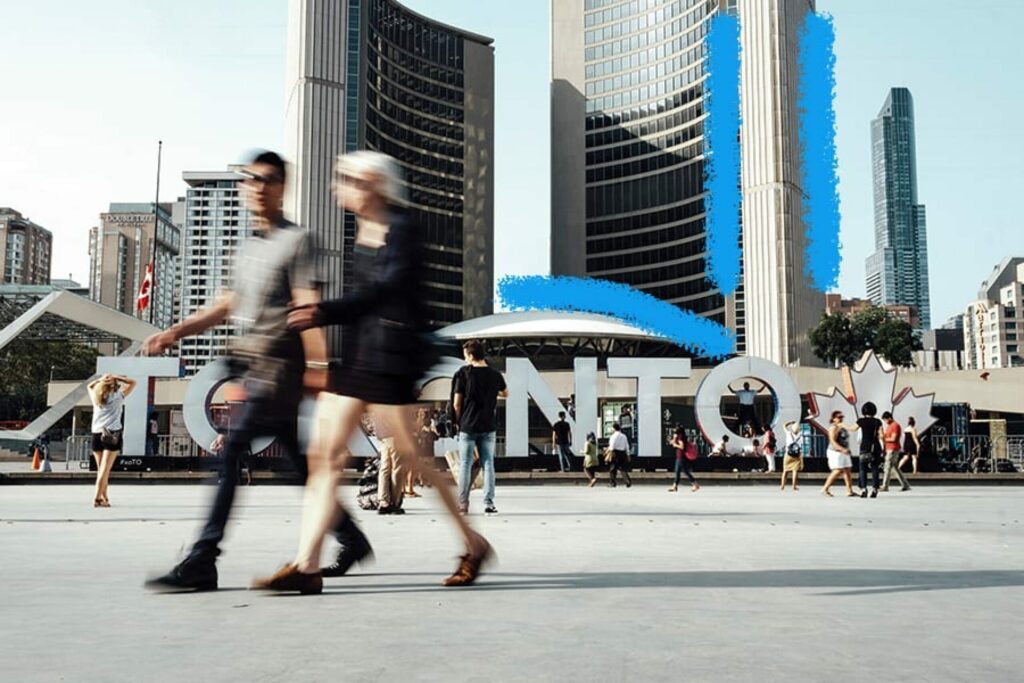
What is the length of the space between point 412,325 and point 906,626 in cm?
218

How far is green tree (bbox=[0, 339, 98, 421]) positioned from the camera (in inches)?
3019

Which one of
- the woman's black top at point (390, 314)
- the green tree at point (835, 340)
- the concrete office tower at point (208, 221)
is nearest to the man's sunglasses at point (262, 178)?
the woman's black top at point (390, 314)

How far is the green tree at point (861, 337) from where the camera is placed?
70.6 meters

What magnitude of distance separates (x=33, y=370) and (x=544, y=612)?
83852mm

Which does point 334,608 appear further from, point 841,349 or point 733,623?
point 841,349

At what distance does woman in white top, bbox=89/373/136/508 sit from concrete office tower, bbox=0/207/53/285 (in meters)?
157

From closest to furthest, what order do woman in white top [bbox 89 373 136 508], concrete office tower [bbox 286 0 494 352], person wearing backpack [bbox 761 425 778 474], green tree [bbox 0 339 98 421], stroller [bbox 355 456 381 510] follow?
1. stroller [bbox 355 456 381 510]
2. woman in white top [bbox 89 373 136 508]
3. person wearing backpack [bbox 761 425 778 474]
4. green tree [bbox 0 339 98 421]
5. concrete office tower [bbox 286 0 494 352]

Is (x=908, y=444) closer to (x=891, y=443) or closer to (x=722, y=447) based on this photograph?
(x=722, y=447)

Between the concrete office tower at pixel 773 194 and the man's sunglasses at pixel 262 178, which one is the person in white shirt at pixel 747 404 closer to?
the concrete office tower at pixel 773 194

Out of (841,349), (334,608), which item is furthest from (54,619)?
(841,349)

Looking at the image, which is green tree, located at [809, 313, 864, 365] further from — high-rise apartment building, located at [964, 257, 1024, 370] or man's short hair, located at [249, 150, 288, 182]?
high-rise apartment building, located at [964, 257, 1024, 370]

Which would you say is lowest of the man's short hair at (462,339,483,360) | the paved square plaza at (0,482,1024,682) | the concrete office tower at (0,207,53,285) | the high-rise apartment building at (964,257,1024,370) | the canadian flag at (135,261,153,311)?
the paved square plaza at (0,482,1024,682)

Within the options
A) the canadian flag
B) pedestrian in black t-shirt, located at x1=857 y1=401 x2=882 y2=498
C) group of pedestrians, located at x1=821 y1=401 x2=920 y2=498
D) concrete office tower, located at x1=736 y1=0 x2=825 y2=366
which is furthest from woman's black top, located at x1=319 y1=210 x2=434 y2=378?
concrete office tower, located at x1=736 y1=0 x2=825 y2=366

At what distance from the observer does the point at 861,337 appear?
7125 cm
